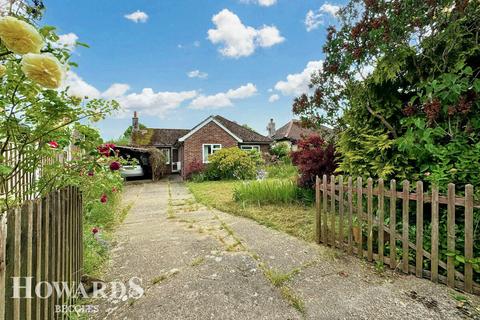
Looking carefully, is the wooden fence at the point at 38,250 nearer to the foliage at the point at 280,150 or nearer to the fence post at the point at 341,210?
the fence post at the point at 341,210

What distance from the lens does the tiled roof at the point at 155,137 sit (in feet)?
69.0

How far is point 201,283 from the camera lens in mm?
2752

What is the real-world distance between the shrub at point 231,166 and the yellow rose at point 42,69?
13482 mm

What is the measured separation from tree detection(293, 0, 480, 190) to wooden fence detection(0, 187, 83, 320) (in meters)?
3.78

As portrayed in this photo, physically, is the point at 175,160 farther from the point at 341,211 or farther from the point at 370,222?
the point at 370,222

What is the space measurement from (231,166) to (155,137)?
1085 centimetres

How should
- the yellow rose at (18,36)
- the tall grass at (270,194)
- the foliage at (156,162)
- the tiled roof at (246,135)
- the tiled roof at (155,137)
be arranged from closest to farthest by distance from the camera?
the yellow rose at (18,36), the tall grass at (270,194), the foliage at (156,162), the tiled roof at (246,135), the tiled roof at (155,137)

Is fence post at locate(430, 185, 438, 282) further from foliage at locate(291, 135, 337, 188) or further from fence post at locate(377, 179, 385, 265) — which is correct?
foliage at locate(291, 135, 337, 188)

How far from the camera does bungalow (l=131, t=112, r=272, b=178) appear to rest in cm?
1720

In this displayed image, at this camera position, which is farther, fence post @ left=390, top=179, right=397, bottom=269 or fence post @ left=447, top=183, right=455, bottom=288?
fence post @ left=390, top=179, right=397, bottom=269

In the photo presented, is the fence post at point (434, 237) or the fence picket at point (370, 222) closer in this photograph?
the fence post at point (434, 237)

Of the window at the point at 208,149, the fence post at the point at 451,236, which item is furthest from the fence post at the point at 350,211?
the window at the point at 208,149

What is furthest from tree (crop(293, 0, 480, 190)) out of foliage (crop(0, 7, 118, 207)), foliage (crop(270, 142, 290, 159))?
foliage (crop(270, 142, 290, 159))

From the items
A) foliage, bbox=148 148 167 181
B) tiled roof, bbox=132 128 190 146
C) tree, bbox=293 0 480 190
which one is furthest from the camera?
tiled roof, bbox=132 128 190 146
